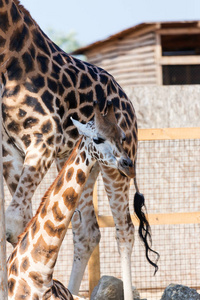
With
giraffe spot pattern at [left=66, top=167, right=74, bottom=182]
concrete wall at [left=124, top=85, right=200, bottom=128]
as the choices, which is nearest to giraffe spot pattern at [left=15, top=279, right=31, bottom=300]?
giraffe spot pattern at [left=66, top=167, right=74, bottom=182]

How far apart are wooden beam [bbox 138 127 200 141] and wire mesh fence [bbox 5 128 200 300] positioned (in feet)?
2.49

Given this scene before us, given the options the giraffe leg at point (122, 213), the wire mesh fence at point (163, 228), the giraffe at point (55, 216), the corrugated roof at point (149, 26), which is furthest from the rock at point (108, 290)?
the corrugated roof at point (149, 26)

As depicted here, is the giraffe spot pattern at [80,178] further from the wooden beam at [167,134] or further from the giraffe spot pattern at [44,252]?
the wooden beam at [167,134]

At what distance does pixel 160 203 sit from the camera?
23.9 feet

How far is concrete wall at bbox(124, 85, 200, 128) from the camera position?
8164 millimetres

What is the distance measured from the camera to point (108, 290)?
568 cm

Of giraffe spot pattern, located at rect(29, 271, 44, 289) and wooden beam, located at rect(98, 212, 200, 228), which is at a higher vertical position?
giraffe spot pattern, located at rect(29, 271, 44, 289)

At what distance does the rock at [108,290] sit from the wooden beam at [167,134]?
1.73m

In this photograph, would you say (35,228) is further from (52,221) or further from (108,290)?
(108,290)

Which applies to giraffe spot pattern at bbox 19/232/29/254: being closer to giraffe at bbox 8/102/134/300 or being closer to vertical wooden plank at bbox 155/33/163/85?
giraffe at bbox 8/102/134/300

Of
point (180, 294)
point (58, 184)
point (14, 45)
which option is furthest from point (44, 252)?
point (180, 294)

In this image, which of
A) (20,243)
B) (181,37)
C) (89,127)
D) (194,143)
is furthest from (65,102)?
(181,37)

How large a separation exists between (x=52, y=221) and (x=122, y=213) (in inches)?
79.9

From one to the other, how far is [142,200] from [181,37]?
13.4 meters
